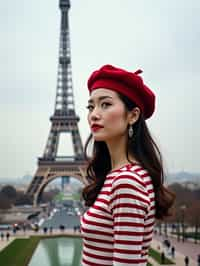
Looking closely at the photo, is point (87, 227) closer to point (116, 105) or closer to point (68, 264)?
point (116, 105)

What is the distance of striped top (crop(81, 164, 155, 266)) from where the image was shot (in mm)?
1965

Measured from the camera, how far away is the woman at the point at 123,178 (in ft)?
6.49

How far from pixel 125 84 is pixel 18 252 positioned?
18731 mm

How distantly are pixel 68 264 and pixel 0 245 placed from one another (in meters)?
6.73

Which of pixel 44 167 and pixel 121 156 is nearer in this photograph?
pixel 121 156

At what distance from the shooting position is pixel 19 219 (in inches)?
1415

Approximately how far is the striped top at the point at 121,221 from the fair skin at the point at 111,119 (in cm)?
16

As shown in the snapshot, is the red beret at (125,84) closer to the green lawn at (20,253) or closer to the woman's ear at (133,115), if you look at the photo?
the woman's ear at (133,115)

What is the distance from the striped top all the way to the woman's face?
0.19m

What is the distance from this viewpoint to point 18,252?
19.9 metres

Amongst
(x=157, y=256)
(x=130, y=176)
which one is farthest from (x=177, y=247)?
(x=130, y=176)

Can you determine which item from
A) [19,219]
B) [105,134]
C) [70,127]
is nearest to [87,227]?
[105,134]

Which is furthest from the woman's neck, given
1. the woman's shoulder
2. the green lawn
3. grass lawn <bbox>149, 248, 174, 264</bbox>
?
grass lawn <bbox>149, 248, 174, 264</bbox>

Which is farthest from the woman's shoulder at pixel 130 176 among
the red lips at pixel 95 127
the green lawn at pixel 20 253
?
the green lawn at pixel 20 253
